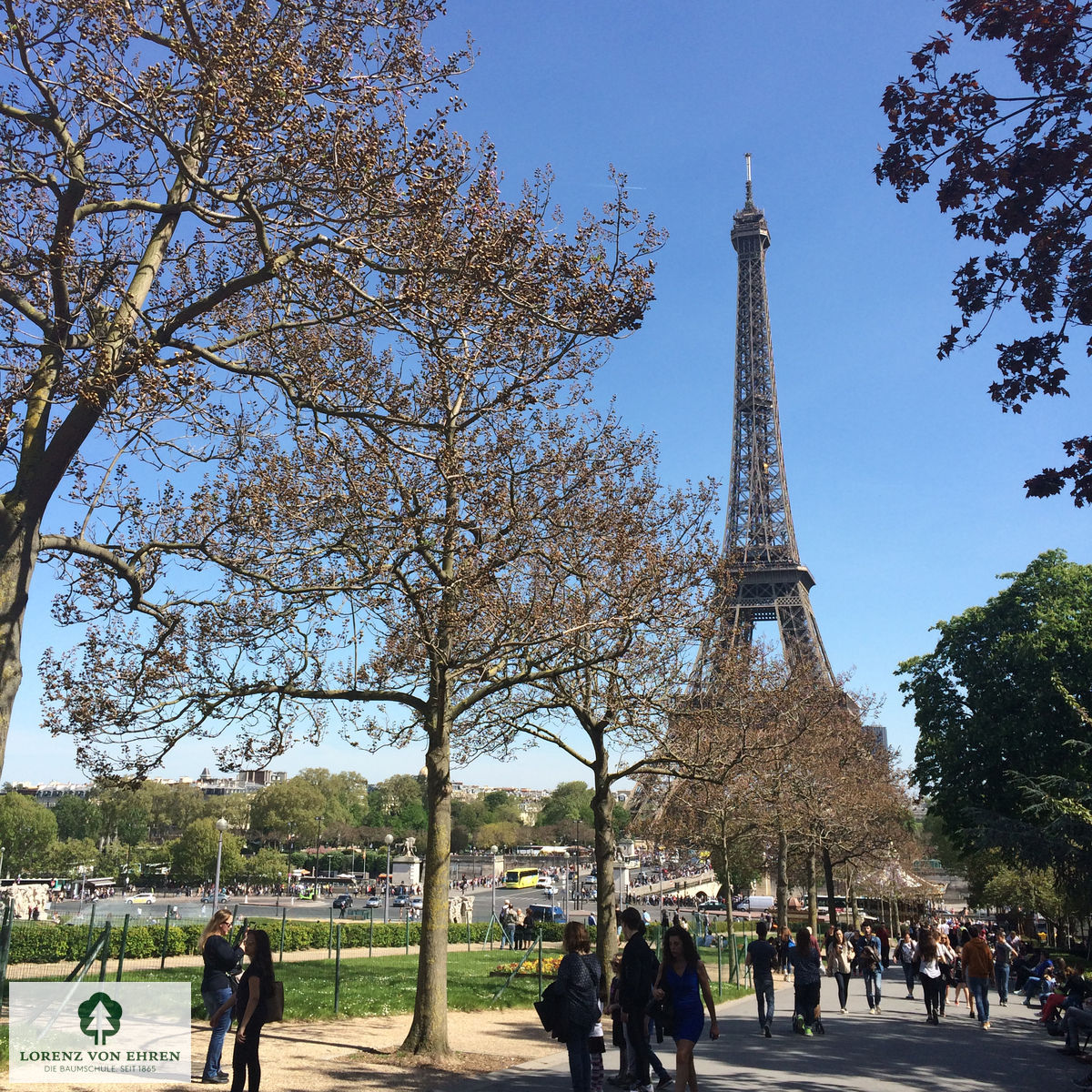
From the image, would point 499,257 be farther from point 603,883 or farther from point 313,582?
point 603,883

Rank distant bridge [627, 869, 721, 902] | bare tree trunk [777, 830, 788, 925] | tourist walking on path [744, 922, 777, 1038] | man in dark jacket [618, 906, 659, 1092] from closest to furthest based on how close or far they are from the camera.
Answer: man in dark jacket [618, 906, 659, 1092]
tourist walking on path [744, 922, 777, 1038]
bare tree trunk [777, 830, 788, 925]
distant bridge [627, 869, 721, 902]

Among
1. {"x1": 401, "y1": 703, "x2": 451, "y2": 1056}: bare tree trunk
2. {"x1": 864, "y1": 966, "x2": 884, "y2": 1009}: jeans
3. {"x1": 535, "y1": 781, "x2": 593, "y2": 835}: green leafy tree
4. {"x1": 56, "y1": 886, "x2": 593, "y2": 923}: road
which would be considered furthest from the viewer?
{"x1": 535, "y1": 781, "x2": 593, "y2": 835}: green leafy tree

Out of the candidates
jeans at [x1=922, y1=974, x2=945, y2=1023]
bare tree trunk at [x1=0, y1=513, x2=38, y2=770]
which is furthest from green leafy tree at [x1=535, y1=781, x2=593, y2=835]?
bare tree trunk at [x1=0, y1=513, x2=38, y2=770]

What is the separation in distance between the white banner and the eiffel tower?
176 ft

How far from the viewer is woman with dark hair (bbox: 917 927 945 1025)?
56.7 ft

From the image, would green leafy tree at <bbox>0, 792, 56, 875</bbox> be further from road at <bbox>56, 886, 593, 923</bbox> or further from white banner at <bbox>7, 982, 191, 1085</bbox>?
white banner at <bbox>7, 982, 191, 1085</bbox>

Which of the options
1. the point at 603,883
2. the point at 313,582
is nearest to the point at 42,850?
the point at 603,883

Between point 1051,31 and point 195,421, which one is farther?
point 195,421

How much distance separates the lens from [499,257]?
888 centimetres

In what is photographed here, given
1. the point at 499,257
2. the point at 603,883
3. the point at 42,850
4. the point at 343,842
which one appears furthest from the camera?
the point at 343,842

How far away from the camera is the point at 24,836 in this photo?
8031 centimetres

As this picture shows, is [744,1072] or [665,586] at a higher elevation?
[665,586]

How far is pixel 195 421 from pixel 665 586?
24.5 feet

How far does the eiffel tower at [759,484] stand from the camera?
2842 inches
